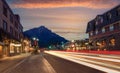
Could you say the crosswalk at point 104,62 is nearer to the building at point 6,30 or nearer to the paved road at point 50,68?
the paved road at point 50,68

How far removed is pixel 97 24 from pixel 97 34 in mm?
3206

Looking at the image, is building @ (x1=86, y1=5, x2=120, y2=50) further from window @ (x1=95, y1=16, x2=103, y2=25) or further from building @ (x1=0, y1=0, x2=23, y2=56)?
building @ (x1=0, y1=0, x2=23, y2=56)

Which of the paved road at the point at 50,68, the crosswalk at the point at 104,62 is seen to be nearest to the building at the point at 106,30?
the crosswalk at the point at 104,62

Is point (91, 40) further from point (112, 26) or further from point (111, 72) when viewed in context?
point (111, 72)

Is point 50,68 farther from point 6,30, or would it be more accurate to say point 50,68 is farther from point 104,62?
point 6,30

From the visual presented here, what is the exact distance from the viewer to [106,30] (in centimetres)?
7856

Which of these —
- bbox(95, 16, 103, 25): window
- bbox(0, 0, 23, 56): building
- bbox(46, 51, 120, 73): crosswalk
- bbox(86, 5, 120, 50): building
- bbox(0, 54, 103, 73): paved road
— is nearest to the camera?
bbox(0, 54, 103, 73): paved road

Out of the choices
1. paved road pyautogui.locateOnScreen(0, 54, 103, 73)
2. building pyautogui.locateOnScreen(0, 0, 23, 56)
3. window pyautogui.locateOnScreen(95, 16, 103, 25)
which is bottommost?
paved road pyautogui.locateOnScreen(0, 54, 103, 73)

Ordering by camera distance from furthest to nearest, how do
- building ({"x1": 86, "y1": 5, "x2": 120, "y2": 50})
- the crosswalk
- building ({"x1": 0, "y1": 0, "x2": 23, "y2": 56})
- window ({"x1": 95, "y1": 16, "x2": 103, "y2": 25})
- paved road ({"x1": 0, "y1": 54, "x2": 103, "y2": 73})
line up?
window ({"x1": 95, "y1": 16, "x2": 103, "y2": 25})
building ({"x1": 86, "y1": 5, "x2": 120, "y2": 50})
building ({"x1": 0, "y1": 0, "x2": 23, "y2": 56})
the crosswalk
paved road ({"x1": 0, "y1": 54, "x2": 103, "y2": 73})

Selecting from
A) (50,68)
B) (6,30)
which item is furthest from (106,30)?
(50,68)

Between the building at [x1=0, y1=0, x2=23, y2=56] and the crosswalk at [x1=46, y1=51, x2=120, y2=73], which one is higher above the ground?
the building at [x1=0, y1=0, x2=23, y2=56]

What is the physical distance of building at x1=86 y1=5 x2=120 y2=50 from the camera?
6912 centimetres

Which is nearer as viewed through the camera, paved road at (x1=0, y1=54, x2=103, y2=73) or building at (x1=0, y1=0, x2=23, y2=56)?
paved road at (x1=0, y1=54, x2=103, y2=73)

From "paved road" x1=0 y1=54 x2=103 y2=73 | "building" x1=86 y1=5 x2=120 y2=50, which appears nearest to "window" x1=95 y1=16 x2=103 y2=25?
"building" x1=86 y1=5 x2=120 y2=50
